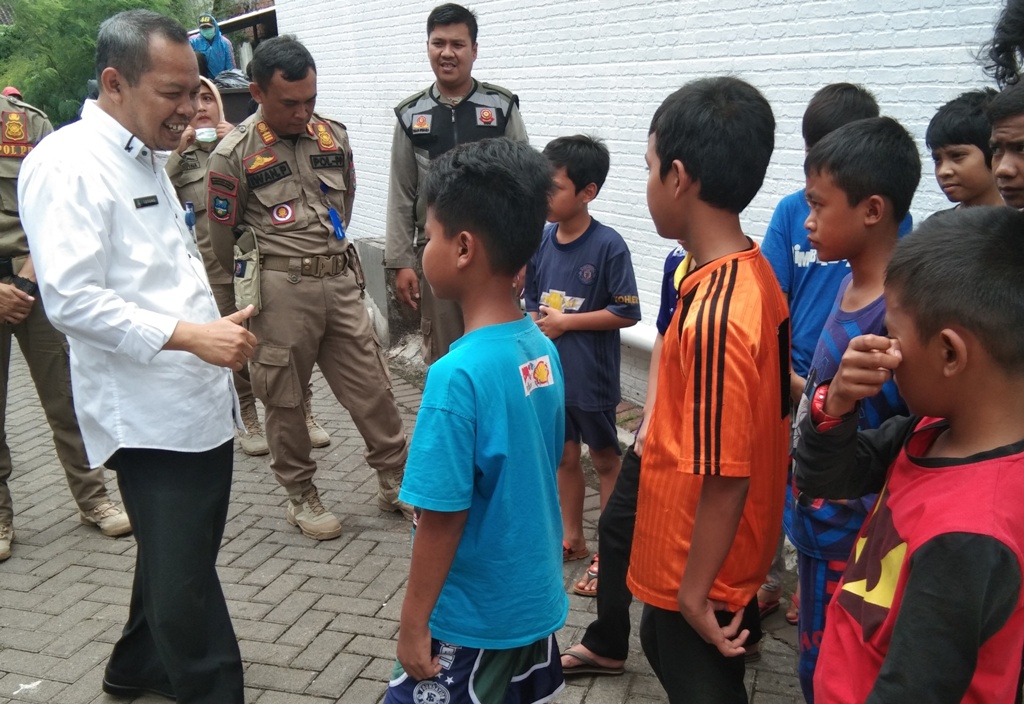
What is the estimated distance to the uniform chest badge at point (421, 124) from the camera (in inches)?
175

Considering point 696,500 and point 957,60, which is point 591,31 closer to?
point 957,60

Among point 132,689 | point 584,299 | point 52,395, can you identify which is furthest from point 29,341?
point 584,299

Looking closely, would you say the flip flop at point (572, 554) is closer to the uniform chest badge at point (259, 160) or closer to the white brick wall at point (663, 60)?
the white brick wall at point (663, 60)

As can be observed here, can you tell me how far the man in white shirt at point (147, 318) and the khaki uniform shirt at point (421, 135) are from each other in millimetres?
1783

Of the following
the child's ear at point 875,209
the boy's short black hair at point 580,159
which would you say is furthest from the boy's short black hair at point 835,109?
the child's ear at point 875,209

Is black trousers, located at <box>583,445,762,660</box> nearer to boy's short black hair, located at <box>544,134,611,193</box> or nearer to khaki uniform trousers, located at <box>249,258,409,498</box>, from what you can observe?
boy's short black hair, located at <box>544,134,611,193</box>

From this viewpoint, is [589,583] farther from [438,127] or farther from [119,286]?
[438,127]

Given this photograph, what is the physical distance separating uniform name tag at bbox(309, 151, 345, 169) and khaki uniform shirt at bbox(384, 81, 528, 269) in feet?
1.14

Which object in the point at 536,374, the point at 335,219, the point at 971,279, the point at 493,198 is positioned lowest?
the point at 536,374

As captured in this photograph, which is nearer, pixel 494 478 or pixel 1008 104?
pixel 494 478

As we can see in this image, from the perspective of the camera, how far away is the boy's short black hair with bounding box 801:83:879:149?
3.00 meters

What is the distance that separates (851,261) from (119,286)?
2.00 meters

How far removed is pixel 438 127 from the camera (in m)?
4.43

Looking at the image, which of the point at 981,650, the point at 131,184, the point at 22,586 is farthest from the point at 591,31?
the point at 981,650
